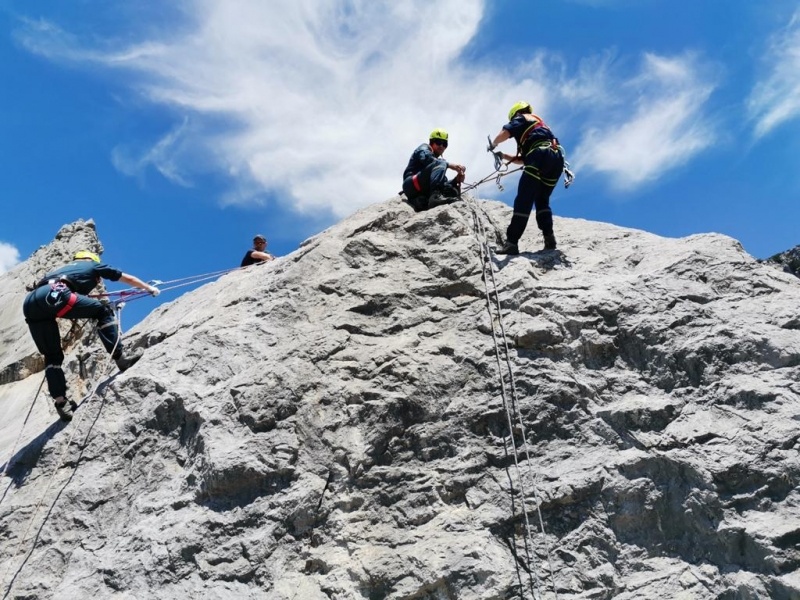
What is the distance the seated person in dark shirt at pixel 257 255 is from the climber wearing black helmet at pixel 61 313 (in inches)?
113

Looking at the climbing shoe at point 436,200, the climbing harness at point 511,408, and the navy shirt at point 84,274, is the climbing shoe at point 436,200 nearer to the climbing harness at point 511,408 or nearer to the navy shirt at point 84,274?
the climbing harness at point 511,408

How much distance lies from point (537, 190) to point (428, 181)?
4.25 ft

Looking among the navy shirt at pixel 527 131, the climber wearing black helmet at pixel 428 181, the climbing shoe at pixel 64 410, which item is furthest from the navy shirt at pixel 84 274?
the navy shirt at pixel 527 131

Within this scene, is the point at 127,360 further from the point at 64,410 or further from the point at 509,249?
the point at 509,249

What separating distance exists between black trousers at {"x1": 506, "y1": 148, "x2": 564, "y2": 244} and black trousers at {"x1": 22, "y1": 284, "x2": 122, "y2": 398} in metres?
4.43

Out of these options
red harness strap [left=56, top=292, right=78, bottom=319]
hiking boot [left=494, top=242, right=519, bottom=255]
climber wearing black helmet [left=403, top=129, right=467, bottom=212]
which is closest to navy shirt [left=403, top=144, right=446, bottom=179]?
climber wearing black helmet [left=403, top=129, right=467, bottom=212]

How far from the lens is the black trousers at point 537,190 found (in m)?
7.62

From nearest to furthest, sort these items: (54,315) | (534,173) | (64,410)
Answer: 1. (64,410)
2. (54,315)
3. (534,173)

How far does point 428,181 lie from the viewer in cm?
815

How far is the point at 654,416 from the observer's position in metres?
5.45

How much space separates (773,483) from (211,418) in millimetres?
4377

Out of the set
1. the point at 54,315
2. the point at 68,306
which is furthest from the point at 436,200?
the point at 54,315

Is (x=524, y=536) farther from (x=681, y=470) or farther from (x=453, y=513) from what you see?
(x=681, y=470)

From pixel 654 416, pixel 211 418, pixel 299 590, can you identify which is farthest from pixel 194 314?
pixel 654 416
